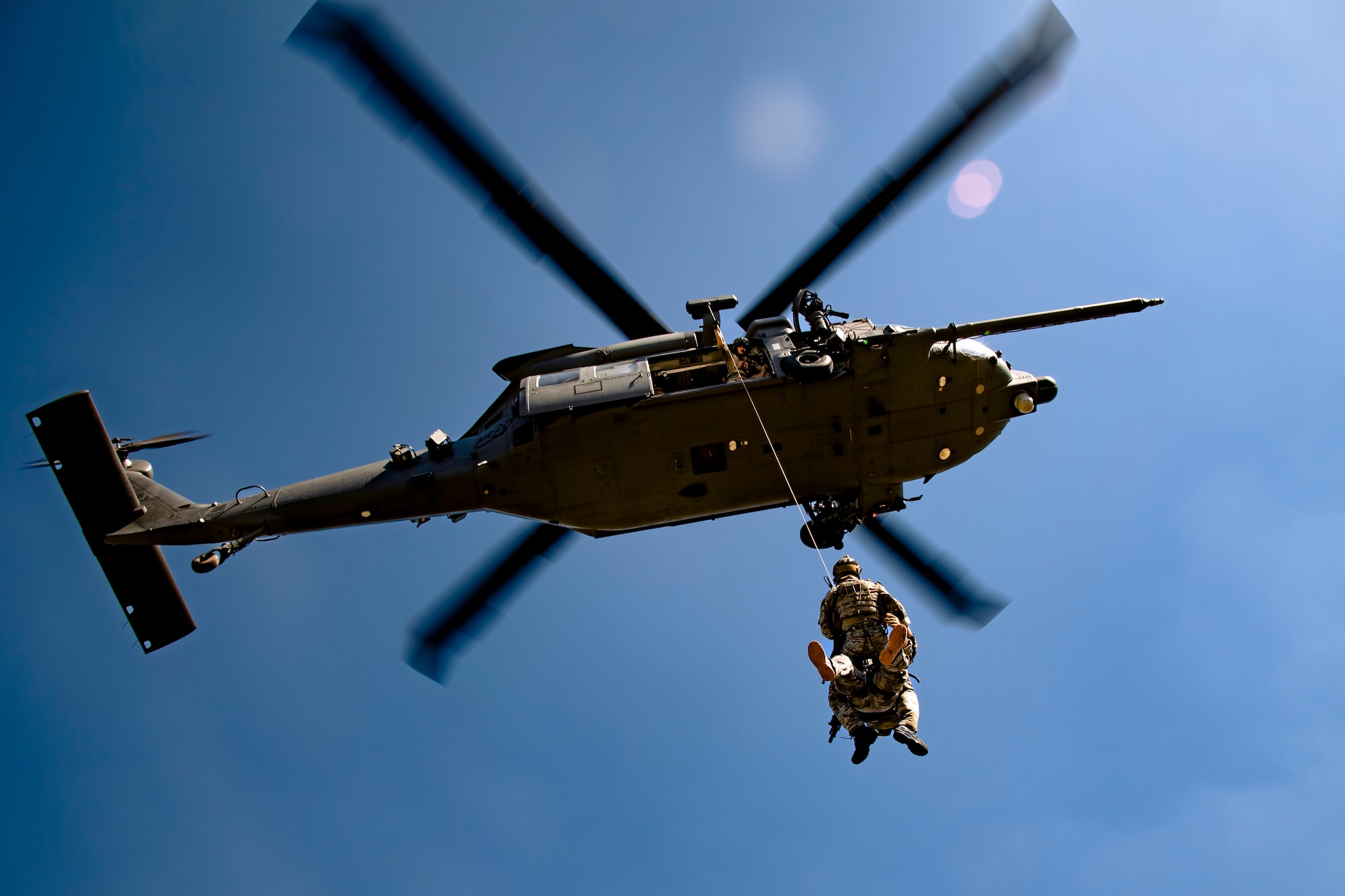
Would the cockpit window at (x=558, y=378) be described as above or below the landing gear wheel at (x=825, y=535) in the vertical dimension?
above

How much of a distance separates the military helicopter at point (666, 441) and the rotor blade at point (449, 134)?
6 centimetres

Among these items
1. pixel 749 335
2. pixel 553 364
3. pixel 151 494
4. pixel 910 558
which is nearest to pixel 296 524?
pixel 151 494

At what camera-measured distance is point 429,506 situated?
32.4 feet

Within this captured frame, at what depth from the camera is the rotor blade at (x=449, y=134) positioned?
7.06 metres

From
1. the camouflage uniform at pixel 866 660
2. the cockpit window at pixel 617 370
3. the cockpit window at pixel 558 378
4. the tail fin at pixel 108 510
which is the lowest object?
the tail fin at pixel 108 510

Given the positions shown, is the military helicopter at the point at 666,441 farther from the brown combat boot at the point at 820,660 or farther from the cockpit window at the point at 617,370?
the brown combat boot at the point at 820,660

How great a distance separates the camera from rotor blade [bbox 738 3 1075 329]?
748cm

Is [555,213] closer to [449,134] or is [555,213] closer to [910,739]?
[449,134]

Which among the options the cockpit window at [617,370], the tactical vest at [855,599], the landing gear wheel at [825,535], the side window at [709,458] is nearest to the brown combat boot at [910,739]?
the tactical vest at [855,599]

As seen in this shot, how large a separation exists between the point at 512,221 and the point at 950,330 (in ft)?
18.3

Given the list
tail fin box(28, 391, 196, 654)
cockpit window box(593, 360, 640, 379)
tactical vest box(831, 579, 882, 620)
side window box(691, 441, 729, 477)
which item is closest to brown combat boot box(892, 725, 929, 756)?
tactical vest box(831, 579, 882, 620)

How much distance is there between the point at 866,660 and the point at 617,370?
482 cm

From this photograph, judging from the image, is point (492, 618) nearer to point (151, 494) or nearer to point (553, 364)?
point (553, 364)

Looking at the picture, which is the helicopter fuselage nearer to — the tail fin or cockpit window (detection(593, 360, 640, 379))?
cockpit window (detection(593, 360, 640, 379))
